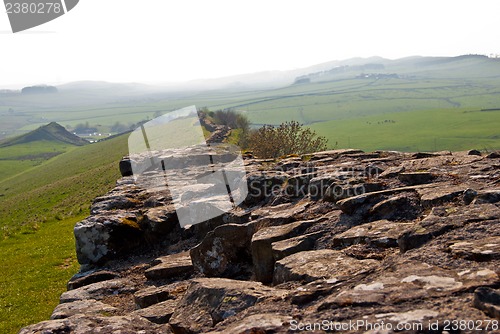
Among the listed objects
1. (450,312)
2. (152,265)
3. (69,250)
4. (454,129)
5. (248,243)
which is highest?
(450,312)

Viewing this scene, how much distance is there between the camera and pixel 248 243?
13.5 metres

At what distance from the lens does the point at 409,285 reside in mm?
6922

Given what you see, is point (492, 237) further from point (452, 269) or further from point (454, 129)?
point (454, 129)

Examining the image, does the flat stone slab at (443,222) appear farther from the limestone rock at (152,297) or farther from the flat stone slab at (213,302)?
the limestone rock at (152,297)

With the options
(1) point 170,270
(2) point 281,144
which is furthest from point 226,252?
(2) point 281,144

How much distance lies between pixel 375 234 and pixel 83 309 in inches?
333

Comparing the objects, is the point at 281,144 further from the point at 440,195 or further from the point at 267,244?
the point at 440,195

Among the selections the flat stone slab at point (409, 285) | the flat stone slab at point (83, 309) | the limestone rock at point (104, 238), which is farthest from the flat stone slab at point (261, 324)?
the limestone rock at point (104, 238)

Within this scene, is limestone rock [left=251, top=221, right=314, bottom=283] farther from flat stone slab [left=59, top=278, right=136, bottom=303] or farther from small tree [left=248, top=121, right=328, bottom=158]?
small tree [left=248, top=121, right=328, bottom=158]

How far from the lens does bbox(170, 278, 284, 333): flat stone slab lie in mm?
8547

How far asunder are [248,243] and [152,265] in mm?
4563

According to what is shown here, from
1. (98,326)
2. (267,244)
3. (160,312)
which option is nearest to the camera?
(98,326)

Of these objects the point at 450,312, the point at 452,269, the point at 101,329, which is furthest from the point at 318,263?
the point at 101,329

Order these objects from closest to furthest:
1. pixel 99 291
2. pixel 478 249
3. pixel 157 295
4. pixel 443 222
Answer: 1. pixel 478 249
2. pixel 443 222
3. pixel 157 295
4. pixel 99 291
